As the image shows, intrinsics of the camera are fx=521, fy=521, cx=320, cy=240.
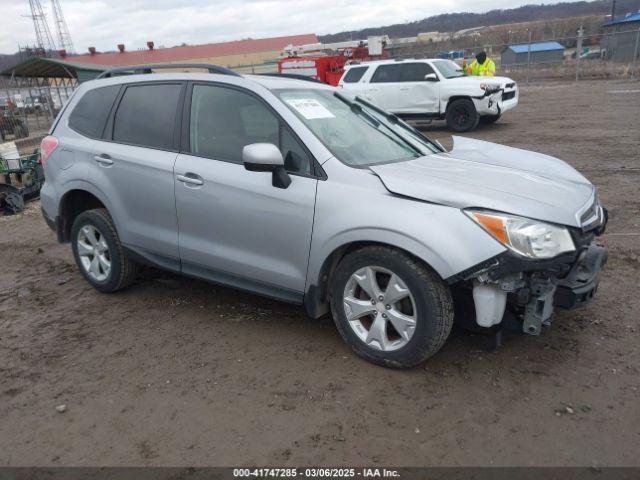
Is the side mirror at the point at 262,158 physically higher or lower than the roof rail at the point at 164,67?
lower

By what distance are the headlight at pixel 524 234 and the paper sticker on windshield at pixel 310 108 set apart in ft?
4.40

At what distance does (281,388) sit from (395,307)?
2.74 feet

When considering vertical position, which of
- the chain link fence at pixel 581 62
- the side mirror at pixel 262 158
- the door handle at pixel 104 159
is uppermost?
the side mirror at pixel 262 158

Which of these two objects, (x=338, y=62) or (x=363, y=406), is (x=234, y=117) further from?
(x=338, y=62)

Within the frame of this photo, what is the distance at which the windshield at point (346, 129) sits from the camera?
3420mm

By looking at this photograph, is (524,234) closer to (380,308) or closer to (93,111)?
(380,308)

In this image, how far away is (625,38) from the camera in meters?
32.0

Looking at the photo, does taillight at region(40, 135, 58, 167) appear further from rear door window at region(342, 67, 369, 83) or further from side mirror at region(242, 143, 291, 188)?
rear door window at region(342, 67, 369, 83)

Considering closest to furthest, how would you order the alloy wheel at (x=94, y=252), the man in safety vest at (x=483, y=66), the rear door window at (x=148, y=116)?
the rear door window at (x=148, y=116) → the alloy wheel at (x=94, y=252) → the man in safety vest at (x=483, y=66)

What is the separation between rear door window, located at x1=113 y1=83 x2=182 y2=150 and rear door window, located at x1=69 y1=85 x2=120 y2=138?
0.16 metres

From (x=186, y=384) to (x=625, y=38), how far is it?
1469 inches

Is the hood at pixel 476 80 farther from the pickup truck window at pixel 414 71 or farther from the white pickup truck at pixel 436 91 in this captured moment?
the pickup truck window at pixel 414 71

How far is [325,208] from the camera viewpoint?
3.17 m

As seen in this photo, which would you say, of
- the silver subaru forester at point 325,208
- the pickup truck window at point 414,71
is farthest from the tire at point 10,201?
the pickup truck window at point 414,71
